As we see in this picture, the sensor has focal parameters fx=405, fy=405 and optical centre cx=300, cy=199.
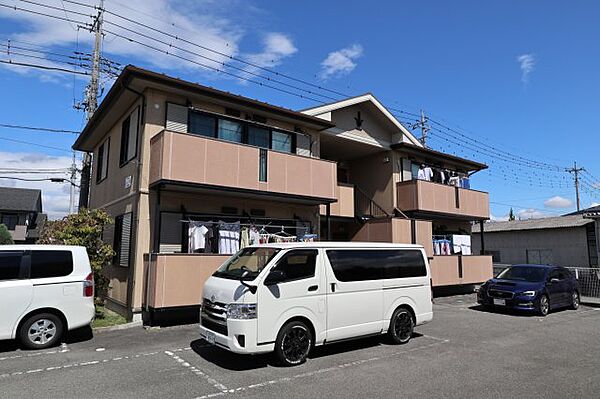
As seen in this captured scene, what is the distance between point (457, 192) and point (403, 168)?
2.79 meters

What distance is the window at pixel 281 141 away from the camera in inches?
515

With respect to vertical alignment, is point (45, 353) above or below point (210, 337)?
below

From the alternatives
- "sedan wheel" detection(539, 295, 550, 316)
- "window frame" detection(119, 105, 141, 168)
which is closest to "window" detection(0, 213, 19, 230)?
"window frame" detection(119, 105, 141, 168)

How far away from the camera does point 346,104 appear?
615 inches

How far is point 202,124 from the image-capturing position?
11656mm

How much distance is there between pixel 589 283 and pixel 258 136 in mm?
14191

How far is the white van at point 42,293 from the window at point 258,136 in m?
6.02

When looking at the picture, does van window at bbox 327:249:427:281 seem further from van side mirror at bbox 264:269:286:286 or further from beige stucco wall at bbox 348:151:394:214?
beige stucco wall at bbox 348:151:394:214

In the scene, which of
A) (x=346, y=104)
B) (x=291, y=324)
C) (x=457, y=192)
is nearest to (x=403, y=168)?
(x=457, y=192)

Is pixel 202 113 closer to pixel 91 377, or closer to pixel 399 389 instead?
pixel 91 377

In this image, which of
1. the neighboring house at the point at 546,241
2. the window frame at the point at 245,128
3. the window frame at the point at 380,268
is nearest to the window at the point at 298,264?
the window frame at the point at 380,268

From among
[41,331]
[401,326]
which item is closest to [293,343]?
[401,326]

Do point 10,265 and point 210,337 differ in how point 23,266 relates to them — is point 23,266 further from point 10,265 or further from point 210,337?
point 210,337

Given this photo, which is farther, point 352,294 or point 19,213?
point 19,213
